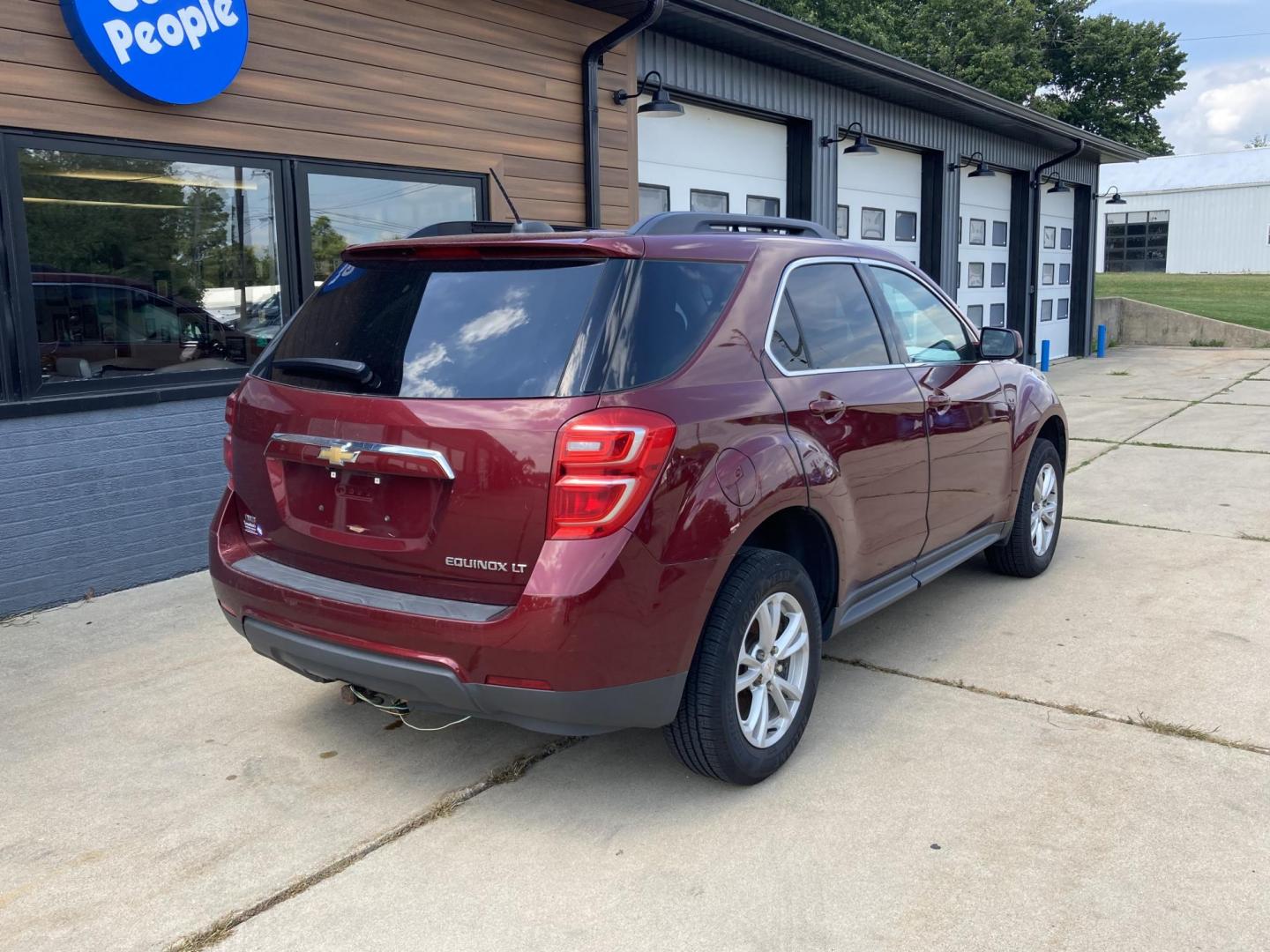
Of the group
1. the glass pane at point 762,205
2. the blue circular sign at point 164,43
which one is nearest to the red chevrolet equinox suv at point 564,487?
the blue circular sign at point 164,43

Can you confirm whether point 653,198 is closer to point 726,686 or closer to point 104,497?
point 104,497

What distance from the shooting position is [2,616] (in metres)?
5.26

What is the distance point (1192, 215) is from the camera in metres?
47.5

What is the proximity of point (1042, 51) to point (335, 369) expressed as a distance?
40.6 m

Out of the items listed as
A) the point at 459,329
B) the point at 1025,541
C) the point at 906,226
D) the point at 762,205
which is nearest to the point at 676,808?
the point at 459,329

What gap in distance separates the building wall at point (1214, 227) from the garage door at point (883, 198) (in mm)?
36185

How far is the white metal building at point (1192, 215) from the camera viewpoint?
152ft

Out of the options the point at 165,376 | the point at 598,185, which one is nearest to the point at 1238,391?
the point at 598,185

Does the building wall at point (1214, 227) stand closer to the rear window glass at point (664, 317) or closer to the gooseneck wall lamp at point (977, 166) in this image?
the gooseneck wall lamp at point (977, 166)

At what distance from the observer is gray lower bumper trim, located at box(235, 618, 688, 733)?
9.59 feet

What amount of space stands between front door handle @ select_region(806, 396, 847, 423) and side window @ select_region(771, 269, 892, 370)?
12 cm

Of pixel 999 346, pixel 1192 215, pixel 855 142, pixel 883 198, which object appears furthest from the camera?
pixel 1192 215

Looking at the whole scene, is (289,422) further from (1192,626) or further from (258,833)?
(1192,626)

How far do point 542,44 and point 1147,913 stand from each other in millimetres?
6940
